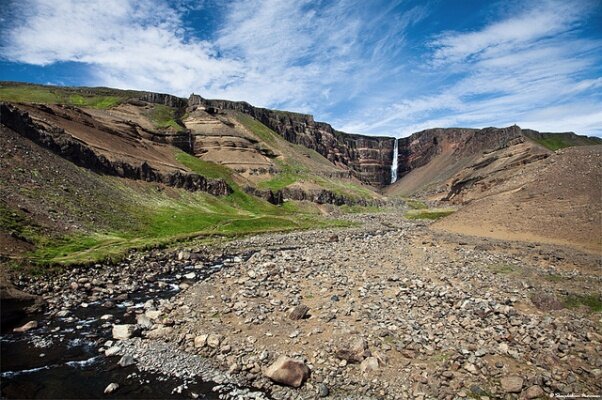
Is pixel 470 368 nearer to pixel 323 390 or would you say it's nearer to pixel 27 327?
pixel 323 390

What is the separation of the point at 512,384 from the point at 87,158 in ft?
Answer: 255

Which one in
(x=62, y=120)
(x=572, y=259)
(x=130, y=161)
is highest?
(x=62, y=120)

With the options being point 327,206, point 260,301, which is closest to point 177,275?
point 260,301

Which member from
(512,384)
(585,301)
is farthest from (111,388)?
(585,301)

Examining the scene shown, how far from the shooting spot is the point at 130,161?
82312mm

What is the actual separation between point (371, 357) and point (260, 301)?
961cm

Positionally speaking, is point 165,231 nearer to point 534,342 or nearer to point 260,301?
point 260,301

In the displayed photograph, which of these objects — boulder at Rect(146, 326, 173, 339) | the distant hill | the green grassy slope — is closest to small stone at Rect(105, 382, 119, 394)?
boulder at Rect(146, 326, 173, 339)

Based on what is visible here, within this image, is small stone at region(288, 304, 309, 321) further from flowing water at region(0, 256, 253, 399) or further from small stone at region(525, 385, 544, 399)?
small stone at region(525, 385, 544, 399)

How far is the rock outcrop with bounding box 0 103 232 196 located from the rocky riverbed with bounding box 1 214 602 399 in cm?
4342

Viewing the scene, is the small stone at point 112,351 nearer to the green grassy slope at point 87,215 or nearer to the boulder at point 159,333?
the boulder at point 159,333

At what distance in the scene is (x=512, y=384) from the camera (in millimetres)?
13422

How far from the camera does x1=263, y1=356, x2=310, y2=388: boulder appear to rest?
570 inches

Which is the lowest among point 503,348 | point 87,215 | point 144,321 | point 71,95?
point 144,321
